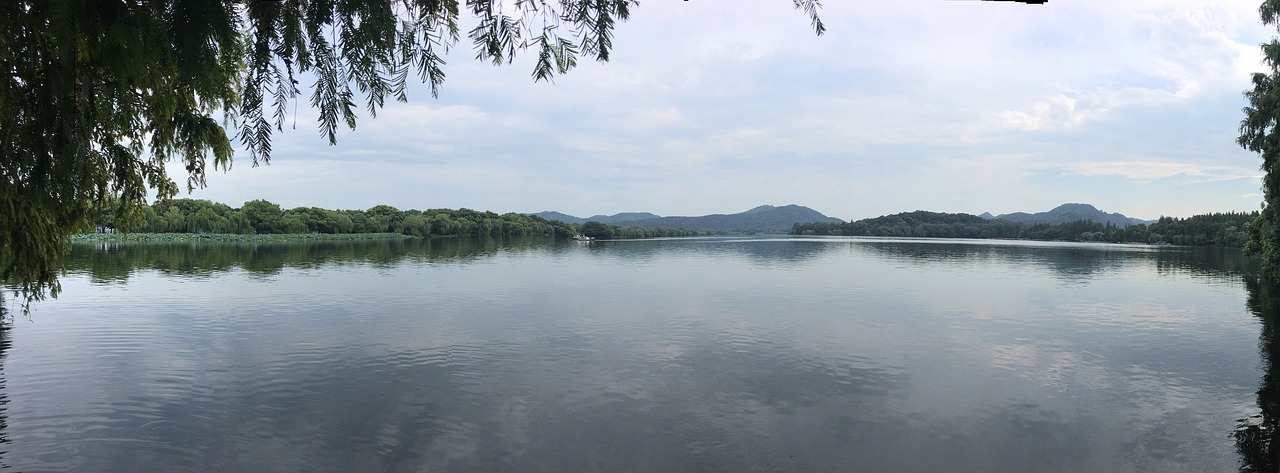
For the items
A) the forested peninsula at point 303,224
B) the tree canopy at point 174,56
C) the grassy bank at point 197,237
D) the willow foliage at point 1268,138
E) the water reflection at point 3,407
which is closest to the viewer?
the tree canopy at point 174,56

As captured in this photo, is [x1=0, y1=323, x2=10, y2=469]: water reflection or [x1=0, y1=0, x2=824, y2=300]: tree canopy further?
[x1=0, y1=323, x2=10, y2=469]: water reflection

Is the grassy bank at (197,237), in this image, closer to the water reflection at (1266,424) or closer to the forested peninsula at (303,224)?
the forested peninsula at (303,224)

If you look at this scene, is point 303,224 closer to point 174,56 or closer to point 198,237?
point 198,237

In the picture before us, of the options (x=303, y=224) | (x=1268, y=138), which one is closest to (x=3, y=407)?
(x=1268, y=138)

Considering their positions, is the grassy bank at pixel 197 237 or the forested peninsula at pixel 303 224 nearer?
the grassy bank at pixel 197 237

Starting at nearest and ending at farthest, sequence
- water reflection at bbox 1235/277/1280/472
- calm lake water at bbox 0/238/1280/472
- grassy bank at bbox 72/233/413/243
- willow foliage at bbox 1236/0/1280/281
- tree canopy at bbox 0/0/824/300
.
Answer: tree canopy at bbox 0/0/824/300
water reflection at bbox 1235/277/1280/472
calm lake water at bbox 0/238/1280/472
willow foliage at bbox 1236/0/1280/281
grassy bank at bbox 72/233/413/243

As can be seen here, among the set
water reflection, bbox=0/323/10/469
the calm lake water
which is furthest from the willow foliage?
water reflection, bbox=0/323/10/469

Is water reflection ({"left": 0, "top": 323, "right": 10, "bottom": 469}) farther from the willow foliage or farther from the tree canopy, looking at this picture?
the willow foliage

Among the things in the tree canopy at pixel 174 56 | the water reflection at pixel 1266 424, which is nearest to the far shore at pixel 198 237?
the tree canopy at pixel 174 56

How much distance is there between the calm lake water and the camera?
11.0m

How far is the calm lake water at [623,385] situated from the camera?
1104 centimetres

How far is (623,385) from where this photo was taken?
50.9 ft

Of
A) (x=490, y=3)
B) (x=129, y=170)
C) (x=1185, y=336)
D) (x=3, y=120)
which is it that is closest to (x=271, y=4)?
(x=490, y=3)

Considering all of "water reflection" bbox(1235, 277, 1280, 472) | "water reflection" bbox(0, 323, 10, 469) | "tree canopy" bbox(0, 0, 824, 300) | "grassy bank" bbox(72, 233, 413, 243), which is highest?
"tree canopy" bbox(0, 0, 824, 300)
